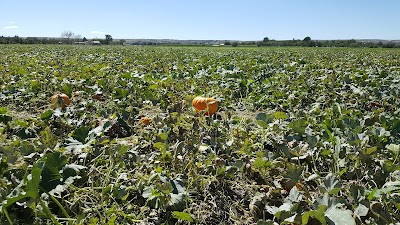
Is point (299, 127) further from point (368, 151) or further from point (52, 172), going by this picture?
point (52, 172)

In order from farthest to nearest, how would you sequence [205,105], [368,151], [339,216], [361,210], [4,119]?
[205,105]
[4,119]
[368,151]
[361,210]
[339,216]

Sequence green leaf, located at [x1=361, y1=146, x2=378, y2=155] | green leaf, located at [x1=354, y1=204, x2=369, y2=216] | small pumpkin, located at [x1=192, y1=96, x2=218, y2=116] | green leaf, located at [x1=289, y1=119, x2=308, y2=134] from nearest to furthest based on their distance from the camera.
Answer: green leaf, located at [x1=354, y1=204, x2=369, y2=216], green leaf, located at [x1=361, y1=146, x2=378, y2=155], green leaf, located at [x1=289, y1=119, x2=308, y2=134], small pumpkin, located at [x1=192, y1=96, x2=218, y2=116]

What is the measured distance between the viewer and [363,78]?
17.9ft

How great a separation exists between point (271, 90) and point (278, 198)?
2990 mm

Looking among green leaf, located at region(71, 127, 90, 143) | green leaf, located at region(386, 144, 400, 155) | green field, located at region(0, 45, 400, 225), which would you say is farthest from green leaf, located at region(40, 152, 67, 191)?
green leaf, located at region(386, 144, 400, 155)

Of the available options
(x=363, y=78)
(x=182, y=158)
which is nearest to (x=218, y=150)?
(x=182, y=158)

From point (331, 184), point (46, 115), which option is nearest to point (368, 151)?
point (331, 184)

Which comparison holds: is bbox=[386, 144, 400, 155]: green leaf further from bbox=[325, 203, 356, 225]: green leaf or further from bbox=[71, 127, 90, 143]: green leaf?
bbox=[71, 127, 90, 143]: green leaf

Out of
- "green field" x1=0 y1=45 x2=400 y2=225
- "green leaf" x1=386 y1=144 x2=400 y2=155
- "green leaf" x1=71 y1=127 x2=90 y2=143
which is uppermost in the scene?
"green leaf" x1=71 y1=127 x2=90 y2=143

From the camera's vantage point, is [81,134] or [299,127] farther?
[299,127]

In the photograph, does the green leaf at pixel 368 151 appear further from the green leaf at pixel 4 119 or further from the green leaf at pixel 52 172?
the green leaf at pixel 4 119

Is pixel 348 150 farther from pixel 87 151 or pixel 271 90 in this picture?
pixel 271 90

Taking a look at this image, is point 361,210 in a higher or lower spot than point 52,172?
lower

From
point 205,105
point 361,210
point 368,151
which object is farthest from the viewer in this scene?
point 205,105
